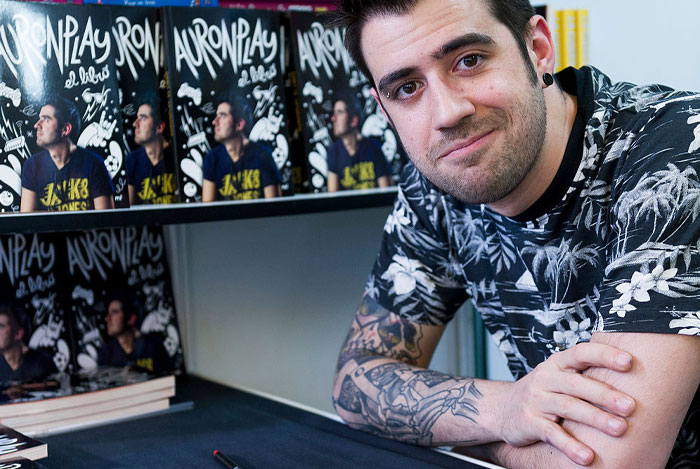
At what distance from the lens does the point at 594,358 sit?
902 millimetres

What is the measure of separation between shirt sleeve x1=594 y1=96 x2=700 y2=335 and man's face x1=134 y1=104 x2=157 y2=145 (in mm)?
692

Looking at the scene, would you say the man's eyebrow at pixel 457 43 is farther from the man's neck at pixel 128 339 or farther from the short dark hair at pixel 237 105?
the man's neck at pixel 128 339

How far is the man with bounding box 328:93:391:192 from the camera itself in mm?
1403

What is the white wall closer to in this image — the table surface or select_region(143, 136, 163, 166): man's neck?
select_region(143, 136, 163, 166): man's neck

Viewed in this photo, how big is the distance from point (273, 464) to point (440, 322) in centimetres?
40

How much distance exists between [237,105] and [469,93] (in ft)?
1.37

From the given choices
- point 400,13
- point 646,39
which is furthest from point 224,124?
point 646,39

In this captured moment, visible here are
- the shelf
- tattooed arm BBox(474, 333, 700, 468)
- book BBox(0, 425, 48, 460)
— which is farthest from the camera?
the shelf

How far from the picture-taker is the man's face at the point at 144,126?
1.23 metres

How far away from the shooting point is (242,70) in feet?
4.24

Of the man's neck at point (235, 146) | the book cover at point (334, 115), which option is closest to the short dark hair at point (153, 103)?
the man's neck at point (235, 146)

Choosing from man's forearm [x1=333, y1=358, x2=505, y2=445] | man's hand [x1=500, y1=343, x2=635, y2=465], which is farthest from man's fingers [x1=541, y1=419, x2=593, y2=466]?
man's forearm [x1=333, y1=358, x2=505, y2=445]

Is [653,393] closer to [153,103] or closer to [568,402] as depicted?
[568,402]

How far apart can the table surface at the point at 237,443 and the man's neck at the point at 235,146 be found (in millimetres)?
416
